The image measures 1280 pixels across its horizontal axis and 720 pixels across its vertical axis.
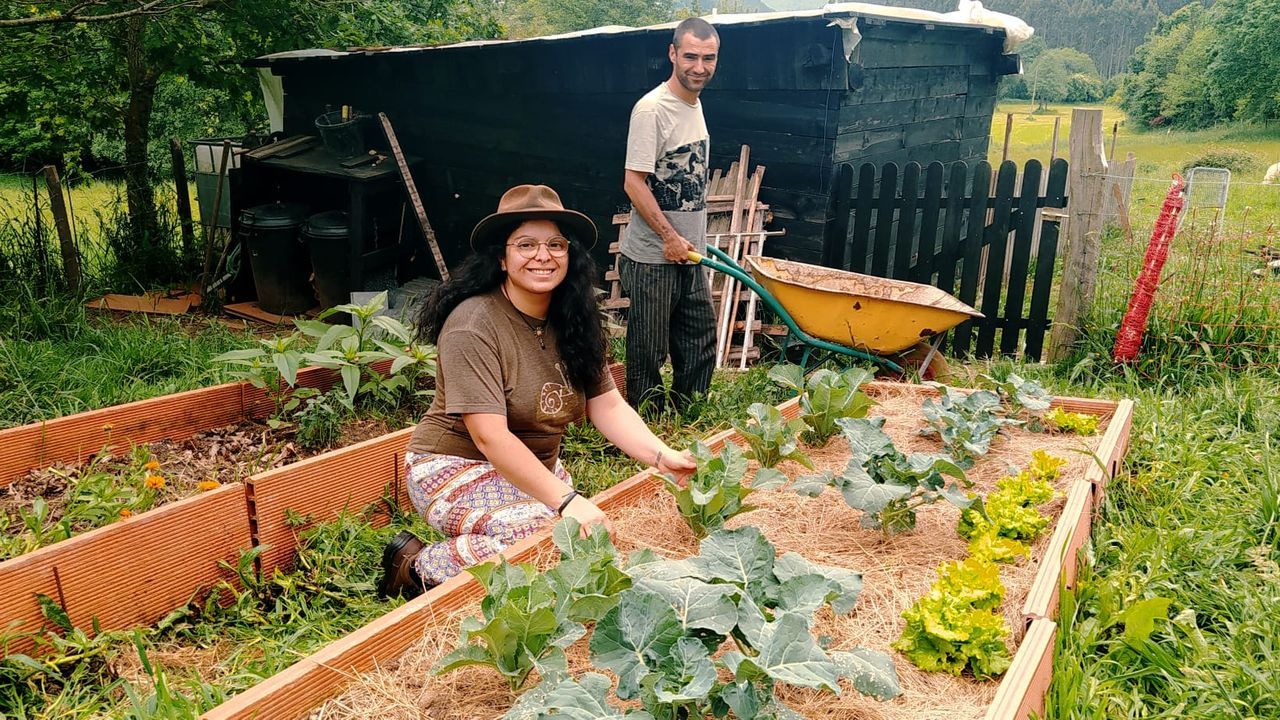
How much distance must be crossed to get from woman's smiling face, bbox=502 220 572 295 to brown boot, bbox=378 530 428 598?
A: 880 mm

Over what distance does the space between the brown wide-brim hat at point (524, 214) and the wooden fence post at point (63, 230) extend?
502 cm

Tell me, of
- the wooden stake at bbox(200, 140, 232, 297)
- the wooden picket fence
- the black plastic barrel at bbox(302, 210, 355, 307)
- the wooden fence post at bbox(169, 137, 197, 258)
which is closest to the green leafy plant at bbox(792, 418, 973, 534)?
the wooden picket fence

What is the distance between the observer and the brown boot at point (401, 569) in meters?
2.76

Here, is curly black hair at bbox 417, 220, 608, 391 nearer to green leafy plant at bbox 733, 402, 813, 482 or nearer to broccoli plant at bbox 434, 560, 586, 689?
green leafy plant at bbox 733, 402, 813, 482

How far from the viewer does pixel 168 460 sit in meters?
3.59

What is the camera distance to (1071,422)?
3482mm

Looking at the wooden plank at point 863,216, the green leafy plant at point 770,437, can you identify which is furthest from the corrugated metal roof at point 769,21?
the green leafy plant at point 770,437

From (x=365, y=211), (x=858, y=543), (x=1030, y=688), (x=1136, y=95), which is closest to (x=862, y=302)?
(x=858, y=543)

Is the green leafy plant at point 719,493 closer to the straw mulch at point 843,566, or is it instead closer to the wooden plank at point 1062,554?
the straw mulch at point 843,566

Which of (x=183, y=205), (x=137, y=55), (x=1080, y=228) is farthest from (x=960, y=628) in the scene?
(x=137, y=55)

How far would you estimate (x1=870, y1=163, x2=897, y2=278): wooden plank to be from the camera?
5.71 metres

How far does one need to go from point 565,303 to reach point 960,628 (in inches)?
58.3

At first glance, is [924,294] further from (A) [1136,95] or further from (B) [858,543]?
(A) [1136,95]

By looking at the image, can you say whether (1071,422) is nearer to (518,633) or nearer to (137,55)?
(518,633)
